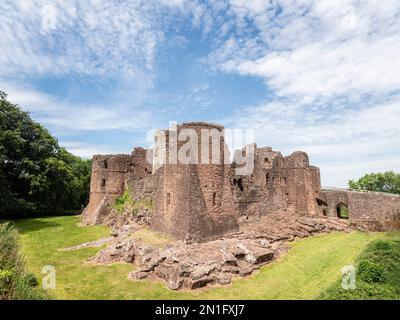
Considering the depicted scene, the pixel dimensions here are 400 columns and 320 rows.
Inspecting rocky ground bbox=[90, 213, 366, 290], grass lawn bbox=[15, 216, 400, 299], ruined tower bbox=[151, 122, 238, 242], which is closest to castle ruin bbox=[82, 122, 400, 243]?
ruined tower bbox=[151, 122, 238, 242]

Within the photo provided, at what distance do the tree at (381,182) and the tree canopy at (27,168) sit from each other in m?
46.7

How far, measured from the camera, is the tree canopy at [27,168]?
28.0 meters

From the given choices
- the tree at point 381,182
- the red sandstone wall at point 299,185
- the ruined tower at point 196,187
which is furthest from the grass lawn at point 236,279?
the tree at point 381,182

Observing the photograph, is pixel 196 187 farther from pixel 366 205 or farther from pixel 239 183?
pixel 366 205

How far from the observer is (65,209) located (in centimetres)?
3966

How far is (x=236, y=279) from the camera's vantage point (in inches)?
551

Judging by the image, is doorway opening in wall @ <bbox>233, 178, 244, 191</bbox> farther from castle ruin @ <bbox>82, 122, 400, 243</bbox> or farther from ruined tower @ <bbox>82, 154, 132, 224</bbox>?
ruined tower @ <bbox>82, 154, 132, 224</bbox>

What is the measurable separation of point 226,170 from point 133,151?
53.5 feet

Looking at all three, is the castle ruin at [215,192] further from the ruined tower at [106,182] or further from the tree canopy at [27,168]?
the tree canopy at [27,168]

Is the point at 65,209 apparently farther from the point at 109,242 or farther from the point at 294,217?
the point at 294,217

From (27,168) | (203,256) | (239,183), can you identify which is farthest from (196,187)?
(27,168)

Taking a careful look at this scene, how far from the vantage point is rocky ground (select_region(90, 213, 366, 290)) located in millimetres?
13422
